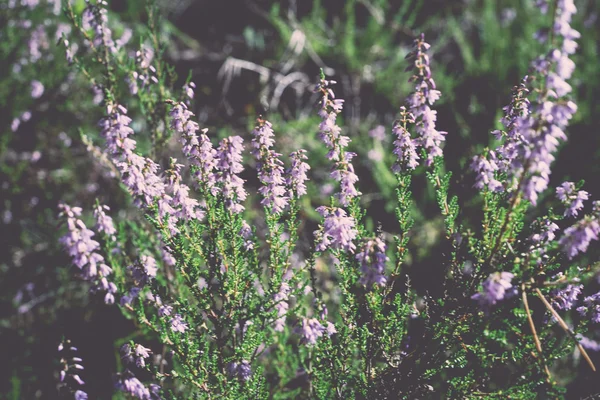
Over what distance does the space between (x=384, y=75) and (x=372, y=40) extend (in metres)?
0.67

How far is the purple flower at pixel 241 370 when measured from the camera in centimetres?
214

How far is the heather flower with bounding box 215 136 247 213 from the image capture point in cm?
190

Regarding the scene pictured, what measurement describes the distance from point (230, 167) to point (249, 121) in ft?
11.3

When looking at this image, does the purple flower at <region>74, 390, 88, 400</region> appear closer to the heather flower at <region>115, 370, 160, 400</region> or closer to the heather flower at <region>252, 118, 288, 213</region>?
the heather flower at <region>115, 370, 160, 400</region>

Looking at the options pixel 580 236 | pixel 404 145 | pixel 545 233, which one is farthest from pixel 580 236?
pixel 404 145

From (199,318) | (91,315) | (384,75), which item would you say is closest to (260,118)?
(199,318)

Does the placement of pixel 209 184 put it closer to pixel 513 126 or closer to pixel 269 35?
pixel 513 126

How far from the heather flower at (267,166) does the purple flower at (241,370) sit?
703 millimetres

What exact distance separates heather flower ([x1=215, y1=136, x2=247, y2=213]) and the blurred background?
1972 mm

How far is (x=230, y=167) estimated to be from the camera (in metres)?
1.92

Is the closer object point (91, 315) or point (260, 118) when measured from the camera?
point (260, 118)

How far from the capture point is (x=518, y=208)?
1.79 metres

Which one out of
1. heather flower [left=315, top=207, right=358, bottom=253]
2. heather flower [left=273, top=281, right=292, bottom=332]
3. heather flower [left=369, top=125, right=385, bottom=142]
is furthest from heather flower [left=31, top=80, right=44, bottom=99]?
heather flower [left=315, top=207, right=358, bottom=253]

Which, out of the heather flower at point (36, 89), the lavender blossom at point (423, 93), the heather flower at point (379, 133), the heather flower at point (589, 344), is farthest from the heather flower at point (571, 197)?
the heather flower at point (36, 89)
